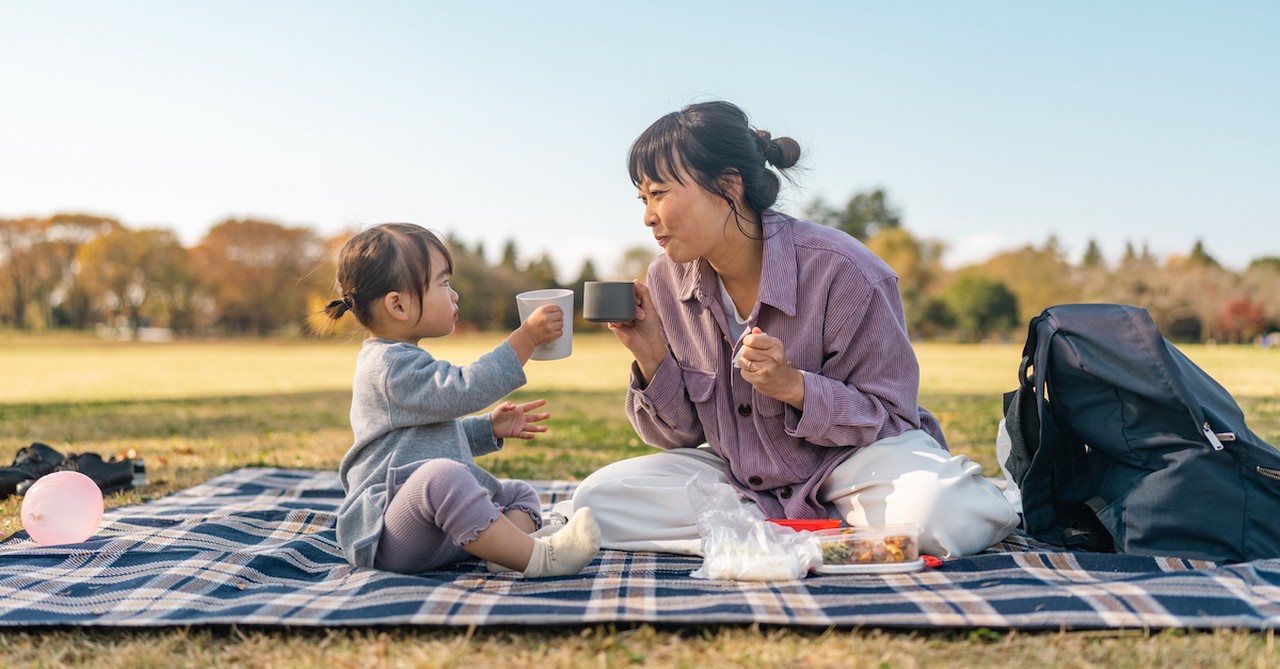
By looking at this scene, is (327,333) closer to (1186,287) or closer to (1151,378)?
(1151,378)

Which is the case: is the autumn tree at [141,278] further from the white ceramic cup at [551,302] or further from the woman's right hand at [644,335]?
the white ceramic cup at [551,302]

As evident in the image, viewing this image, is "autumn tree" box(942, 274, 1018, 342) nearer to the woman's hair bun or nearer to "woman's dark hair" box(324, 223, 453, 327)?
the woman's hair bun

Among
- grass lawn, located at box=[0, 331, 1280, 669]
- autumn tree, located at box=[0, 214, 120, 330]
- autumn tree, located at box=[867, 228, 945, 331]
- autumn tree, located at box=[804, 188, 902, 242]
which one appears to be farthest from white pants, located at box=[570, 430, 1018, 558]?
autumn tree, located at box=[804, 188, 902, 242]

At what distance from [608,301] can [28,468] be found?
342 cm

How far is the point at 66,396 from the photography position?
1435 centimetres

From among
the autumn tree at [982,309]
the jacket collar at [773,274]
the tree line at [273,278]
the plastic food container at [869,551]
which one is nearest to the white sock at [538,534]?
the plastic food container at [869,551]

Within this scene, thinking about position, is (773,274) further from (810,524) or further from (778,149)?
(810,524)

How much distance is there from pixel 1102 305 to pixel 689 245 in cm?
159

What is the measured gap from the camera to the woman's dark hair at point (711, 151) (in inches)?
133

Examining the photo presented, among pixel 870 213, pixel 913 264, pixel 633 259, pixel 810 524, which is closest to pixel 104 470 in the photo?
pixel 810 524

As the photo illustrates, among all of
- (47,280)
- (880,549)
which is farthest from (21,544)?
(47,280)

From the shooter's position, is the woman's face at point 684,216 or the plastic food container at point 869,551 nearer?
the plastic food container at point 869,551

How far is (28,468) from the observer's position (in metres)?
4.83

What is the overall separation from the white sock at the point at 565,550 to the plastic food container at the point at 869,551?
757mm
